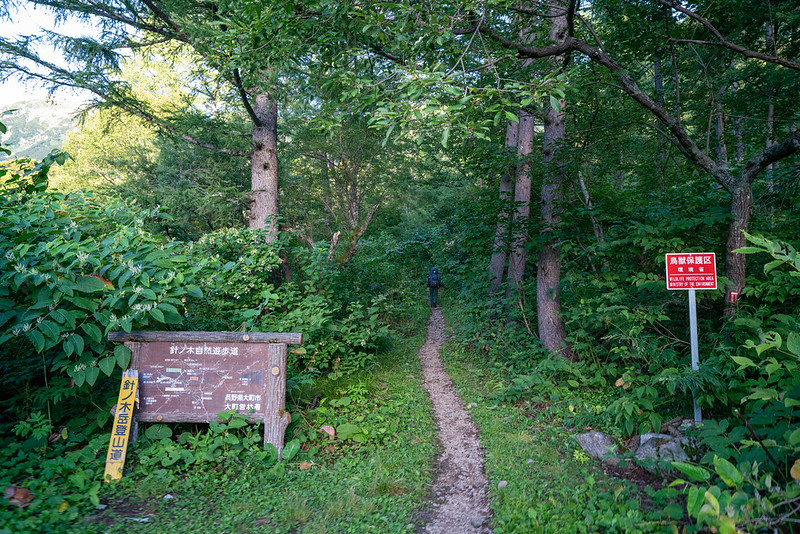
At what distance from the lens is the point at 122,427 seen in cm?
383

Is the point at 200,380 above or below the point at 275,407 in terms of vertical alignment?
above

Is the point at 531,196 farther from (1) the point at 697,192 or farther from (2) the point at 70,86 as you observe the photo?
(2) the point at 70,86

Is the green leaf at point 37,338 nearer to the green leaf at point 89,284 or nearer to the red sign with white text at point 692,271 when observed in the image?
the green leaf at point 89,284

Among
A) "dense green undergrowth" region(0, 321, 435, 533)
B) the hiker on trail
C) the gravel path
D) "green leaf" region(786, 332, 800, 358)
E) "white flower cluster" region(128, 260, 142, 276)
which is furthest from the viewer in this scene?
the hiker on trail

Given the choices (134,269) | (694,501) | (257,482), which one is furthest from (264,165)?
(694,501)

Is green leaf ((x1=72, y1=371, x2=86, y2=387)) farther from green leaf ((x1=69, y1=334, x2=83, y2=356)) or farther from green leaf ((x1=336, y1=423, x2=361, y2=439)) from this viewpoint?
green leaf ((x1=336, y1=423, x2=361, y2=439))

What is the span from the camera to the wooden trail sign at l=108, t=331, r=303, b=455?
4.15 m

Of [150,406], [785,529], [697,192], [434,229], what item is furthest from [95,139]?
→ [785,529]

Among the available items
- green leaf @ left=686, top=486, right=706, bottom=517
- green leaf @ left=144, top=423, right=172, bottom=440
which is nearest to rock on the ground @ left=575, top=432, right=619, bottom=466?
green leaf @ left=686, top=486, right=706, bottom=517

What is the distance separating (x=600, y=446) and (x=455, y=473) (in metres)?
1.49

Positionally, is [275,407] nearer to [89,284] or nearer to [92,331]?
[92,331]

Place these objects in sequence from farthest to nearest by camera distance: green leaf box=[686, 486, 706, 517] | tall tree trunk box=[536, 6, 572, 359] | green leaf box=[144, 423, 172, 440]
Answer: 1. tall tree trunk box=[536, 6, 572, 359]
2. green leaf box=[144, 423, 172, 440]
3. green leaf box=[686, 486, 706, 517]

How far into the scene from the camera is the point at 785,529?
2.19 meters

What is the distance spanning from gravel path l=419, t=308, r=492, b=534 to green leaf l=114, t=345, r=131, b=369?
3036 mm
